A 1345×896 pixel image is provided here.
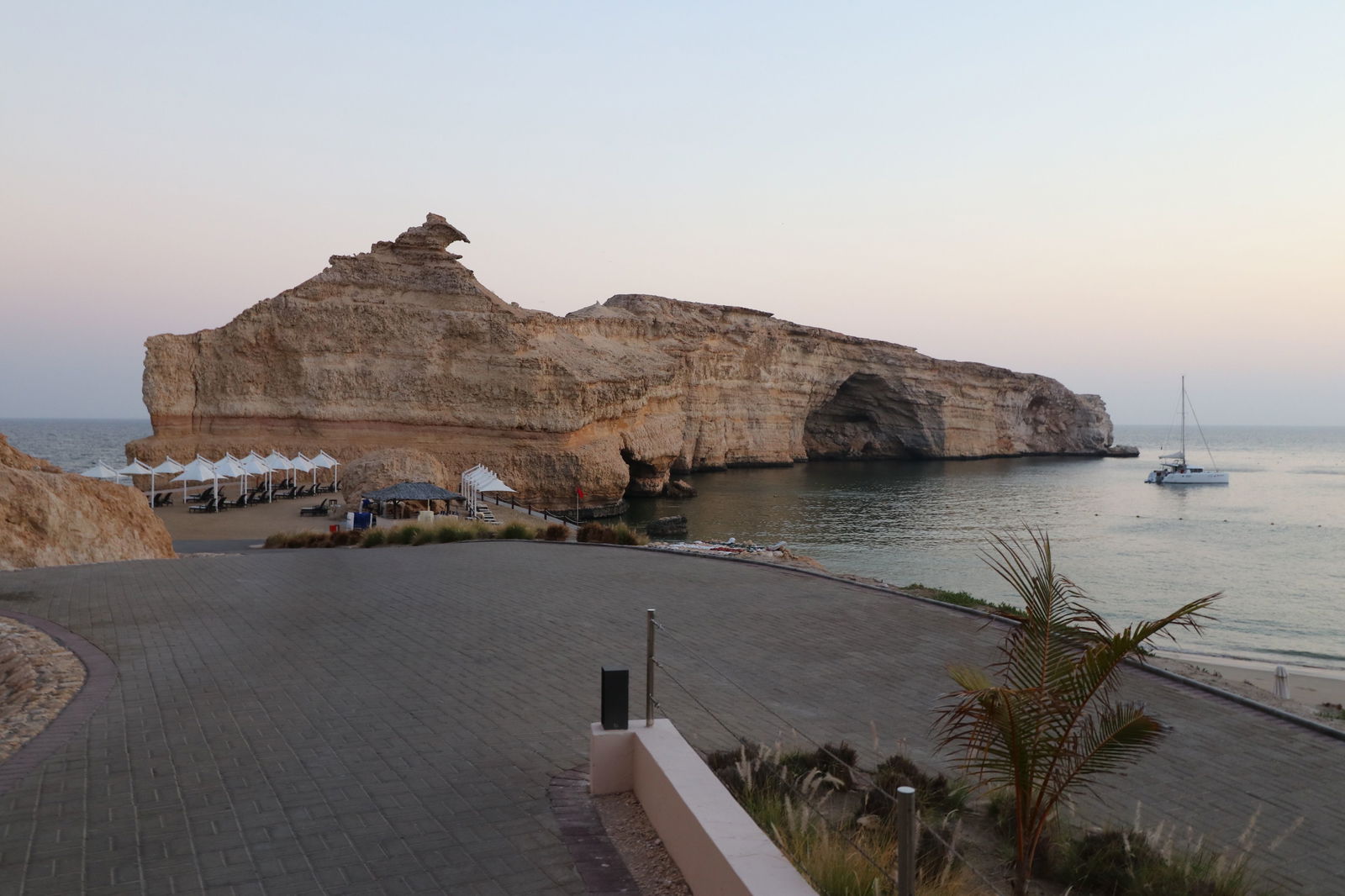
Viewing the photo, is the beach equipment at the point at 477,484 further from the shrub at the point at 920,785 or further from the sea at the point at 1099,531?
the shrub at the point at 920,785

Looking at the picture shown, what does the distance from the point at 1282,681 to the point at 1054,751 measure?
42.4 feet

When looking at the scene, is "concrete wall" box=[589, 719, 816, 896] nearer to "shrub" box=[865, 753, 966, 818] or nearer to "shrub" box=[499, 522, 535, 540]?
"shrub" box=[865, 753, 966, 818]

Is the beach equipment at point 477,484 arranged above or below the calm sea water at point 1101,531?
above

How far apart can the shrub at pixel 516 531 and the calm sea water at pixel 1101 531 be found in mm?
12746

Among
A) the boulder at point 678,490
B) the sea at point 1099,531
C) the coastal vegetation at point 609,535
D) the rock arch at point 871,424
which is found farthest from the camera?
the rock arch at point 871,424

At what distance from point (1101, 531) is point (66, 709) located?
46413 mm

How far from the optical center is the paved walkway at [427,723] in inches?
199

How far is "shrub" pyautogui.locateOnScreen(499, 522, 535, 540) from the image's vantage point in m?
22.9

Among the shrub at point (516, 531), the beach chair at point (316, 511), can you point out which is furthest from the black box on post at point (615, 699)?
the beach chair at point (316, 511)

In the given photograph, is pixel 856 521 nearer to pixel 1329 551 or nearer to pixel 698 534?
pixel 698 534

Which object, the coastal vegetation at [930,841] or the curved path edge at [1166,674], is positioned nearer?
the coastal vegetation at [930,841]

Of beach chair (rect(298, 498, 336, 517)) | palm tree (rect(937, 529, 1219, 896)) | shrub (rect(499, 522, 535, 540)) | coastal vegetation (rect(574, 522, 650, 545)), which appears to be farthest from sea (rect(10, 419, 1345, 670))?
beach chair (rect(298, 498, 336, 517))

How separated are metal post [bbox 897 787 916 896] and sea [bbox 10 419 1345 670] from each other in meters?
12.1

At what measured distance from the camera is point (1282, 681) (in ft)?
46.5
